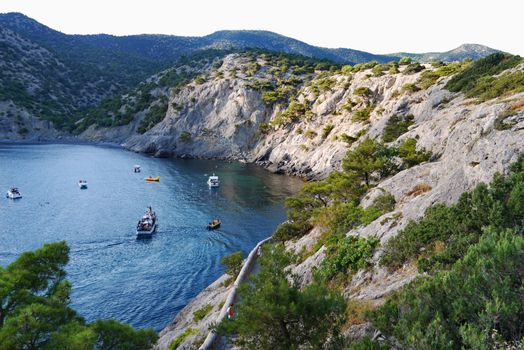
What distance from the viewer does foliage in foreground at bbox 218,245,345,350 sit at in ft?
41.6

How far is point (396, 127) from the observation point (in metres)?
60.8

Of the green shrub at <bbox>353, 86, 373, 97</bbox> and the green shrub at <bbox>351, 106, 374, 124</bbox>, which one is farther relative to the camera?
the green shrub at <bbox>353, 86, 373, 97</bbox>

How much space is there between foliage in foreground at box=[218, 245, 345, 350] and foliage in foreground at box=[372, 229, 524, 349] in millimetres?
1732

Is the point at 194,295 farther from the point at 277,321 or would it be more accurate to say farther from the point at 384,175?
the point at 277,321

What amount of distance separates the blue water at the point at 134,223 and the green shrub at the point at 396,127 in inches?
912

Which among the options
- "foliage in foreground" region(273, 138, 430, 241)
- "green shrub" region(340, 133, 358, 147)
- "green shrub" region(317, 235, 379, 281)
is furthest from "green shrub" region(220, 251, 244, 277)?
"green shrub" region(340, 133, 358, 147)

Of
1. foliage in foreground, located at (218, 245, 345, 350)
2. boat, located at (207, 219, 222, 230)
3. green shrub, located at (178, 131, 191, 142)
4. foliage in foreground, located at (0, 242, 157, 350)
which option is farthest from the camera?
green shrub, located at (178, 131, 191, 142)

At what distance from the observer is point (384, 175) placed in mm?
Result: 40500

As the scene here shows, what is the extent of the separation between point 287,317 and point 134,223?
2106 inches

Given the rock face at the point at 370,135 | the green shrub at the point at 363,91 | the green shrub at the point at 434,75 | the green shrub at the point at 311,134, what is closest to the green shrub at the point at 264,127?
the rock face at the point at 370,135

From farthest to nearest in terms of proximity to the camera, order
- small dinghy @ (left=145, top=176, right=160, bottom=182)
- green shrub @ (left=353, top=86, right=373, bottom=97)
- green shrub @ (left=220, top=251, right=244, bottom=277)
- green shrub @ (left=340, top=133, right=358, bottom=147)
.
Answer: green shrub @ (left=353, top=86, right=373, bottom=97) < small dinghy @ (left=145, top=176, right=160, bottom=182) < green shrub @ (left=340, top=133, right=358, bottom=147) < green shrub @ (left=220, top=251, right=244, bottom=277)

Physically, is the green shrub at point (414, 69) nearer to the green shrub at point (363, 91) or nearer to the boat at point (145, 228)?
the green shrub at point (363, 91)

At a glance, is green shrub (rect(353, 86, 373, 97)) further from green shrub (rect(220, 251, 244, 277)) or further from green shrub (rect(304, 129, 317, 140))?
green shrub (rect(220, 251, 244, 277))

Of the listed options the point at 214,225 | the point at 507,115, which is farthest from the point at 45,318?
the point at 214,225
